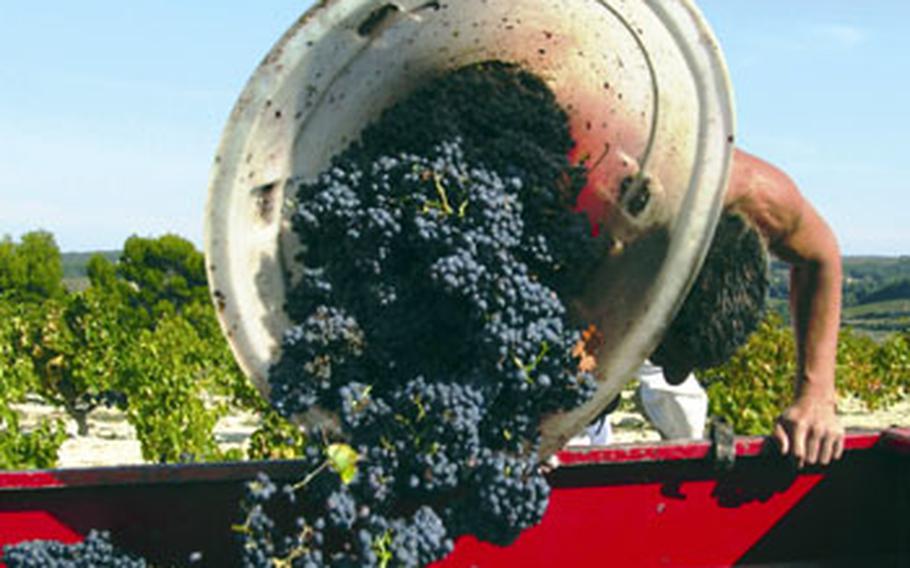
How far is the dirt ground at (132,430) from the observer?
1146 centimetres

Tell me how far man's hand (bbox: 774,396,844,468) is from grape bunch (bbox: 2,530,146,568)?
6.03 feet

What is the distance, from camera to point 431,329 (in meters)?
2.46

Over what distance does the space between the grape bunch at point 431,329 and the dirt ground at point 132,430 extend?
802cm

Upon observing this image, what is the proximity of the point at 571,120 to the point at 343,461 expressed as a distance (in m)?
1.19

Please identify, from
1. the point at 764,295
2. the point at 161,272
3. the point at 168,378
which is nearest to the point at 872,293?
the point at 161,272

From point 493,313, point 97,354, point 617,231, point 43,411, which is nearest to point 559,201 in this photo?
point 617,231

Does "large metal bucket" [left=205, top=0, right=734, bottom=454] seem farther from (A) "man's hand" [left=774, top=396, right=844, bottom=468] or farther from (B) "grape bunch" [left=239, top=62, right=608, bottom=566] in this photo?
(A) "man's hand" [left=774, top=396, right=844, bottom=468]

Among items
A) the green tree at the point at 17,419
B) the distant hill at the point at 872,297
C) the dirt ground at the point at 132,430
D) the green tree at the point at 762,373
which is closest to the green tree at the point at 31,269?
the green tree at the point at 17,419

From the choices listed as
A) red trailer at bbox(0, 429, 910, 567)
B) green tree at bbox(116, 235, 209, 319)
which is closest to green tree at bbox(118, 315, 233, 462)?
red trailer at bbox(0, 429, 910, 567)

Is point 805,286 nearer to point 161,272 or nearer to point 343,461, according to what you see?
point 343,461

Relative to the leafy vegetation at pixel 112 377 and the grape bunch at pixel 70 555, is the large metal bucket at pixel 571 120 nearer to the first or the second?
the grape bunch at pixel 70 555

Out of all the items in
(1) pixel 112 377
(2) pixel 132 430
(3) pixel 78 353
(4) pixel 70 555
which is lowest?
(4) pixel 70 555

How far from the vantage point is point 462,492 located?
2344 mm

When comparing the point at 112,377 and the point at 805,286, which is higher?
the point at 112,377
